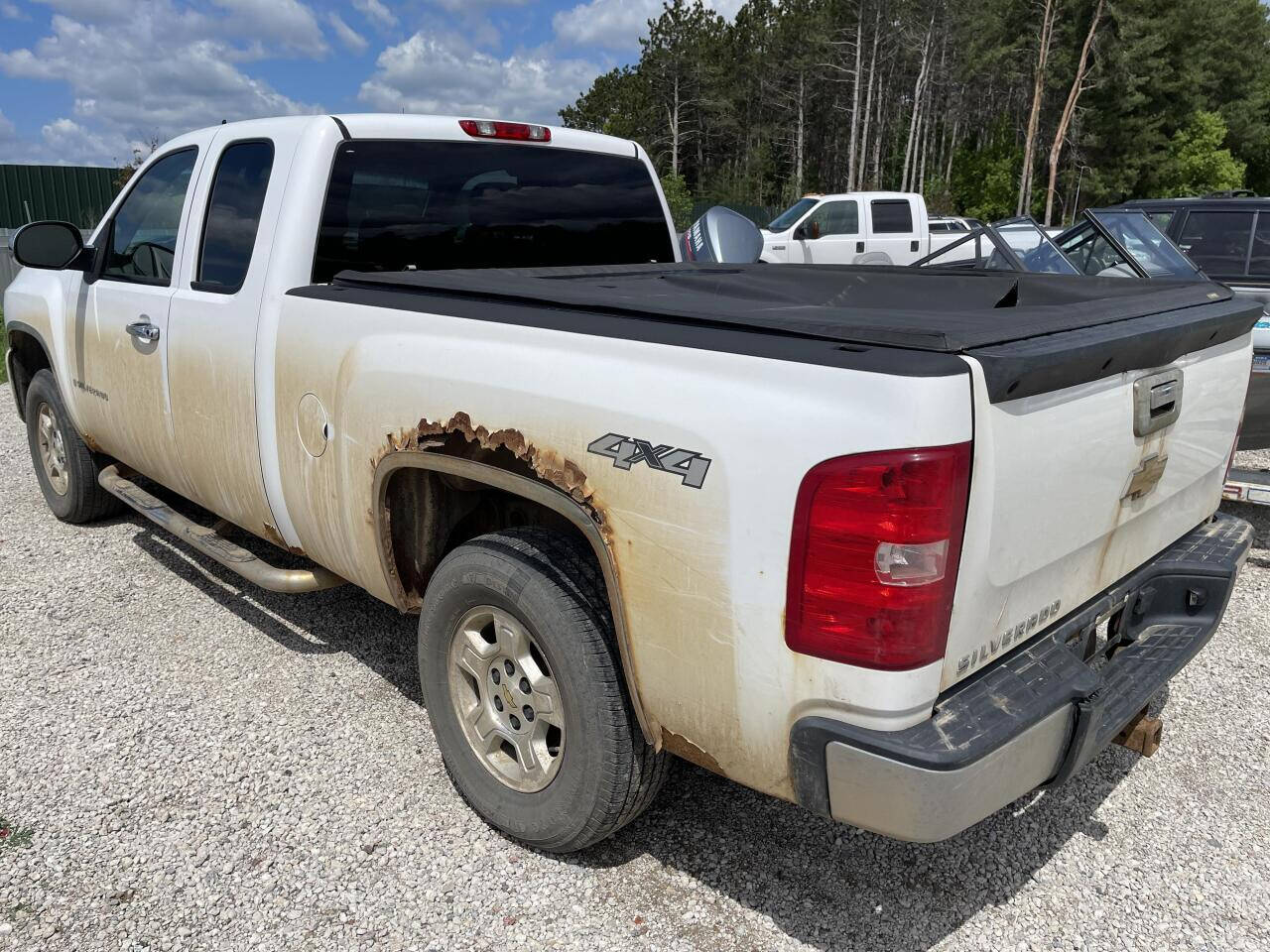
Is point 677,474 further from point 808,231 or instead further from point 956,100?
point 956,100

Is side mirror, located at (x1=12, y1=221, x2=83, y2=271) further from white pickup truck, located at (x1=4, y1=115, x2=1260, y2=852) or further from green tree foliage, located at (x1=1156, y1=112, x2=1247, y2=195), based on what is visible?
green tree foliage, located at (x1=1156, y1=112, x2=1247, y2=195)

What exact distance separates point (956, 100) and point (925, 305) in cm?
7171

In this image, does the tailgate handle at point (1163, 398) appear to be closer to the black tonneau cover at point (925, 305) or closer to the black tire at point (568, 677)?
the black tonneau cover at point (925, 305)

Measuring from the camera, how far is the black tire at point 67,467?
5074 mm

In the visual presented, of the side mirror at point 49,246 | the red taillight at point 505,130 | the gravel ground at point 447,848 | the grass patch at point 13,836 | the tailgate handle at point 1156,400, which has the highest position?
the red taillight at point 505,130

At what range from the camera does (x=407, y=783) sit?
304cm

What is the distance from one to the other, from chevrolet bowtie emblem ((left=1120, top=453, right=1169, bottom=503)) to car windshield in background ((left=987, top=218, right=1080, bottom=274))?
61.1 inches

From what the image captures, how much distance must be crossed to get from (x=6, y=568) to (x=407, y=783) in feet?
10.4

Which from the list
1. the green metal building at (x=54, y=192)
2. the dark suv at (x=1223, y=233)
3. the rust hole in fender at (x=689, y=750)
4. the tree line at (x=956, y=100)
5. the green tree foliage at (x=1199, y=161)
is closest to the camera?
the rust hole in fender at (x=689, y=750)

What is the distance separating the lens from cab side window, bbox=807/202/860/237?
667 inches

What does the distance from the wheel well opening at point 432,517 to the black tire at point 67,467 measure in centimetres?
303

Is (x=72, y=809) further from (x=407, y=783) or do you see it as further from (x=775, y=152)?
(x=775, y=152)

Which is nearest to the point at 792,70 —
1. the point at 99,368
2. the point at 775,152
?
the point at 775,152

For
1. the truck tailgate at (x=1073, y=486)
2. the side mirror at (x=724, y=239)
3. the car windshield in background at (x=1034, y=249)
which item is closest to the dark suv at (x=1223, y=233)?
the side mirror at (x=724, y=239)
